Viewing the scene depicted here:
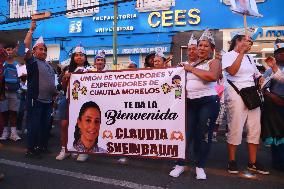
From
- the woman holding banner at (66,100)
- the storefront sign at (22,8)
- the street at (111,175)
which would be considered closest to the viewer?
the street at (111,175)

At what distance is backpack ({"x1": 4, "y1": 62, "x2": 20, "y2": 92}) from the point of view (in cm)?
750

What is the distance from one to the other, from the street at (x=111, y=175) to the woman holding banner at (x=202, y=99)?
0.93ft

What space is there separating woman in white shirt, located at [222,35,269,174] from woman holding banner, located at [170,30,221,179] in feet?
0.99

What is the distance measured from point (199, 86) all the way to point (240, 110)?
661mm

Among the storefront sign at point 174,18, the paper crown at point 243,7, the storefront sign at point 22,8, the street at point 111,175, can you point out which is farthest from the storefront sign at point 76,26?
the paper crown at point 243,7

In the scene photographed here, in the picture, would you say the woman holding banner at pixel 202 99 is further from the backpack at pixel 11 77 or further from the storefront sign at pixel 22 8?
the storefront sign at pixel 22 8

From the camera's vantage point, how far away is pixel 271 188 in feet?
14.1

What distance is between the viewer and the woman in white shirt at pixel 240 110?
4945 millimetres

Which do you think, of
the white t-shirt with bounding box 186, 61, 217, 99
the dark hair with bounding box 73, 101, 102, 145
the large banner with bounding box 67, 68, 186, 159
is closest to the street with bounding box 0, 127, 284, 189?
the large banner with bounding box 67, 68, 186, 159

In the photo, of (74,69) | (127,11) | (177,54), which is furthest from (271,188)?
(127,11)

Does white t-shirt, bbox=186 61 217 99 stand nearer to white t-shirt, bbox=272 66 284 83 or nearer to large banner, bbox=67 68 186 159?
large banner, bbox=67 68 186 159

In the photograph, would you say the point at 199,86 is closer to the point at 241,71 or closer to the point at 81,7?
the point at 241,71

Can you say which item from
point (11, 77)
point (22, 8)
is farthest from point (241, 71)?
point (22, 8)

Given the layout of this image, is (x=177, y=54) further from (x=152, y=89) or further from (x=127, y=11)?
(x=152, y=89)
